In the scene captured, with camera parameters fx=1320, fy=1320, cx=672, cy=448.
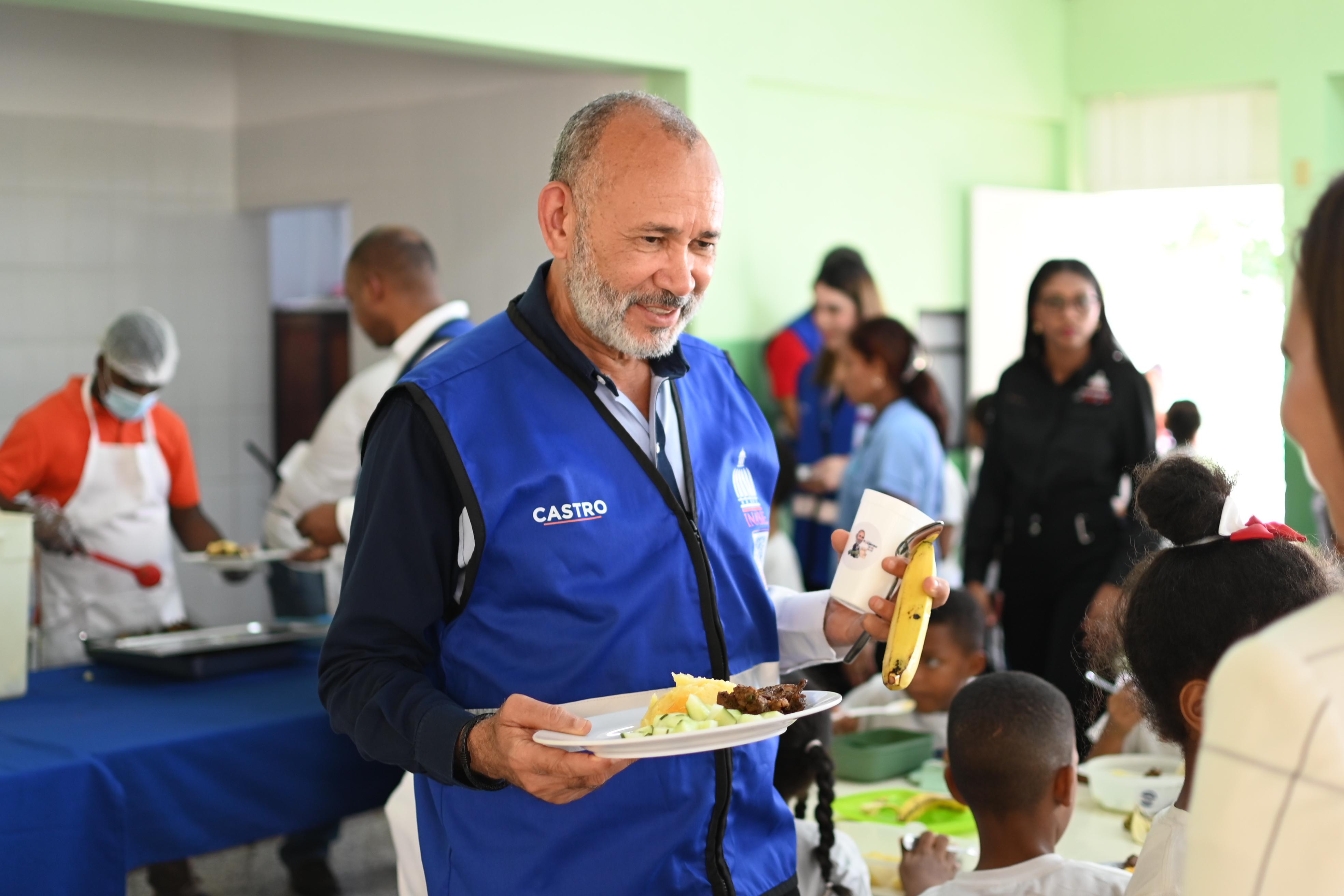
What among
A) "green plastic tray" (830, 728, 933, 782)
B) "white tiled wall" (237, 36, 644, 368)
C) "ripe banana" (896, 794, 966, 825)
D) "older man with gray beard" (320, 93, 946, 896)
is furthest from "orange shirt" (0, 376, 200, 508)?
A: "older man with gray beard" (320, 93, 946, 896)

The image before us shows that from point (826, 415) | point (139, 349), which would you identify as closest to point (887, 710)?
point (826, 415)

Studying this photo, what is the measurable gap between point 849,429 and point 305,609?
2008 millimetres

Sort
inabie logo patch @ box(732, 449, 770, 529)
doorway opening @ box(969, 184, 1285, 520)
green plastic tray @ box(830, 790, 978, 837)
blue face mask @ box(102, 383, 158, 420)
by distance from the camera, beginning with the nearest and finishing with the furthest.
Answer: inabie logo patch @ box(732, 449, 770, 529), green plastic tray @ box(830, 790, 978, 837), blue face mask @ box(102, 383, 158, 420), doorway opening @ box(969, 184, 1285, 520)

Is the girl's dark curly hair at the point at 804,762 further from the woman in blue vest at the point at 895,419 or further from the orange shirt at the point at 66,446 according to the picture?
the orange shirt at the point at 66,446

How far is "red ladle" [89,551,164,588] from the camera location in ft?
13.0

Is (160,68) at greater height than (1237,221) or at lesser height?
greater

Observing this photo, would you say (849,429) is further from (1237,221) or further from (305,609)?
(1237,221)

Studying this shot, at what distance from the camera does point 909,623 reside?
1.56m

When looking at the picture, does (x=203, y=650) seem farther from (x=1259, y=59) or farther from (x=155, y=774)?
(x=1259, y=59)

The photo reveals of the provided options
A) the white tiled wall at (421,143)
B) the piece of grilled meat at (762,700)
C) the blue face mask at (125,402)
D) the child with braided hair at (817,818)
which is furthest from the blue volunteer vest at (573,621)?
the white tiled wall at (421,143)

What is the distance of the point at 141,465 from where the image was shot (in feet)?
13.7

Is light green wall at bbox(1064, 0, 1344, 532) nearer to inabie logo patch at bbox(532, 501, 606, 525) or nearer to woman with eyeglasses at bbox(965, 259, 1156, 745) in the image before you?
woman with eyeglasses at bbox(965, 259, 1156, 745)

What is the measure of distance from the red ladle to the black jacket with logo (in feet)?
8.06

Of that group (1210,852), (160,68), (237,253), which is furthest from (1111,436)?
(160,68)
